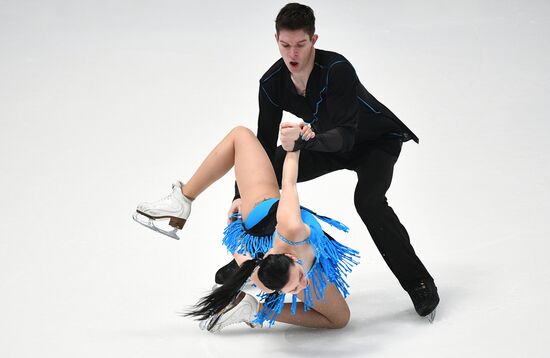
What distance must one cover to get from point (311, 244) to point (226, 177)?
207 centimetres

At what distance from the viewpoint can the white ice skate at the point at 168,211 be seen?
377 cm

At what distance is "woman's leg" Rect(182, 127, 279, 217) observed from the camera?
360 centimetres

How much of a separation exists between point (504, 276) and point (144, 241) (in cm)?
183

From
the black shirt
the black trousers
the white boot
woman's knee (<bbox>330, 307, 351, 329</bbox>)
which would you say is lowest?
woman's knee (<bbox>330, 307, 351, 329</bbox>)

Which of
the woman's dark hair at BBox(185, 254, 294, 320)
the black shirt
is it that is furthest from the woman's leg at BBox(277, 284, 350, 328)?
the black shirt

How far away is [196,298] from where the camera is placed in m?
3.93

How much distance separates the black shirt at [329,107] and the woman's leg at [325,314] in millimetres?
622

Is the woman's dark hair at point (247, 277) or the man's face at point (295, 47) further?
the man's face at point (295, 47)

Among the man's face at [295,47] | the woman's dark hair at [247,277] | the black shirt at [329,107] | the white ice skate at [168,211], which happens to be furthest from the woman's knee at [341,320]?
the man's face at [295,47]

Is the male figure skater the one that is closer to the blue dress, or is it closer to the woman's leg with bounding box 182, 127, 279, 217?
the woman's leg with bounding box 182, 127, 279, 217

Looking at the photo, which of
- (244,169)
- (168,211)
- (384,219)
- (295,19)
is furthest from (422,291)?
(295,19)

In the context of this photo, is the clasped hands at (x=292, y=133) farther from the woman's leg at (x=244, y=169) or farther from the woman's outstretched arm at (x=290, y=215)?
→ the woman's leg at (x=244, y=169)

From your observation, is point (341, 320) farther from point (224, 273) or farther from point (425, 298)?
point (224, 273)

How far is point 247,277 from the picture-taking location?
328cm
